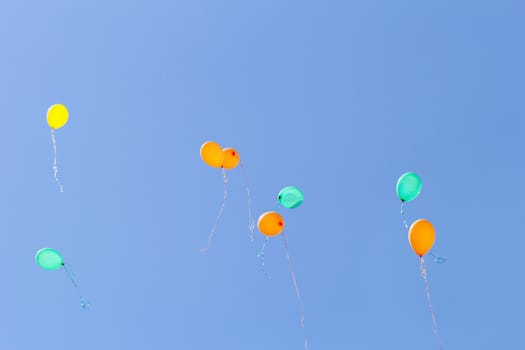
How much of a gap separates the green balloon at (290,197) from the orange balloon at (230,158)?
3.49ft

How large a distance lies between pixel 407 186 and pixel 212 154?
11.1 ft

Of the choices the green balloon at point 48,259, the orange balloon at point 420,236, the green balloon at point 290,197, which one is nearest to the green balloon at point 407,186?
the orange balloon at point 420,236

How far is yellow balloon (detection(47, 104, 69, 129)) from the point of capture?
487 inches

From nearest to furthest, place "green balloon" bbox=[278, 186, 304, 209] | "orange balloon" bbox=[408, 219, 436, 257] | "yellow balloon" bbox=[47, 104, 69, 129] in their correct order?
"orange balloon" bbox=[408, 219, 436, 257], "green balloon" bbox=[278, 186, 304, 209], "yellow balloon" bbox=[47, 104, 69, 129]

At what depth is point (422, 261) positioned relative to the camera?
34.6ft

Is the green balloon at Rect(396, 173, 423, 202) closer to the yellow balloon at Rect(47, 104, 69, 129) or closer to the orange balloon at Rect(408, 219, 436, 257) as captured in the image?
the orange balloon at Rect(408, 219, 436, 257)

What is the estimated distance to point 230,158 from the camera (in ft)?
39.0

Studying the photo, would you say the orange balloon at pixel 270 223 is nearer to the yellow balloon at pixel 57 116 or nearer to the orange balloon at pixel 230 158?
the orange balloon at pixel 230 158

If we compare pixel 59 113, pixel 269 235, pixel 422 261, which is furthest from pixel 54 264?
pixel 422 261

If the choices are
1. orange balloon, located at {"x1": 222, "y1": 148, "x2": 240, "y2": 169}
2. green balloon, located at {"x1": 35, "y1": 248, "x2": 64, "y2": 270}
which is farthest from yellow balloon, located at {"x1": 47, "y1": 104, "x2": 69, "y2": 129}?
orange balloon, located at {"x1": 222, "y1": 148, "x2": 240, "y2": 169}

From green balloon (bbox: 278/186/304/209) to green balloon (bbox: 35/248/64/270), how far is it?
4.10 metres

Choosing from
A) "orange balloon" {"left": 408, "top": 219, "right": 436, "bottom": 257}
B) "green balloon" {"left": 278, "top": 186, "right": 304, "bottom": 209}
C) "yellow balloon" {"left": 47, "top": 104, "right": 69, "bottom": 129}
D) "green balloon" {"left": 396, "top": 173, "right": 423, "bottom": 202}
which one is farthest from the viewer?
"yellow balloon" {"left": 47, "top": 104, "right": 69, "bottom": 129}

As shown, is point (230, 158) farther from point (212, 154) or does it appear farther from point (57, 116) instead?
point (57, 116)

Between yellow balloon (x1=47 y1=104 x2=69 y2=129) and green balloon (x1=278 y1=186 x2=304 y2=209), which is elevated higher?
yellow balloon (x1=47 y1=104 x2=69 y2=129)
